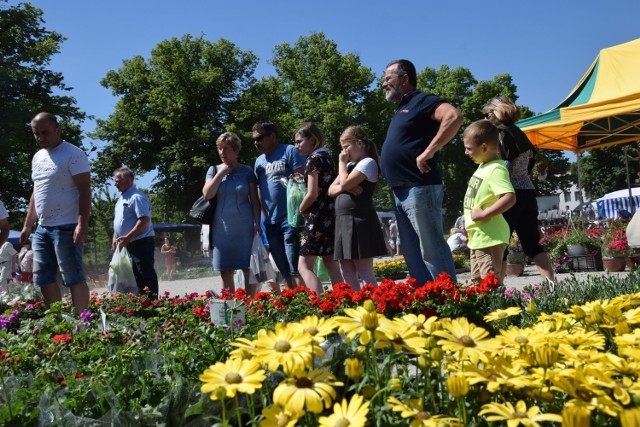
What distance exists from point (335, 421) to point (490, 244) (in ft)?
12.5

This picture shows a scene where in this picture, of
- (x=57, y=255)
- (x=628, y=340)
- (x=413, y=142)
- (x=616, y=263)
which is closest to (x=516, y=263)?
(x=616, y=263)

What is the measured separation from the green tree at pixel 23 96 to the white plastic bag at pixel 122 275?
1893cm

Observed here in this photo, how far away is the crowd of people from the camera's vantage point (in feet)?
15.9

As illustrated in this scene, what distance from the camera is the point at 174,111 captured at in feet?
115

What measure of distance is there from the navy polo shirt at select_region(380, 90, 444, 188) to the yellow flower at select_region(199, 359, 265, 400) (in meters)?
3.69

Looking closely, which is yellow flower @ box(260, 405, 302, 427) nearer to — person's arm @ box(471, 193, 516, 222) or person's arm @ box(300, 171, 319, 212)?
person's arm @ box(471, 193, 516, 222)

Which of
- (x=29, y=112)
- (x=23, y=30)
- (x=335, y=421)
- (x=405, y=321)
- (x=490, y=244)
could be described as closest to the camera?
(x=335, y=421)

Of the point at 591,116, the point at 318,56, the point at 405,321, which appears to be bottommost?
the point at 405,321

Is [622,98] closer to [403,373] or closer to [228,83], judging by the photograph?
[403,373]

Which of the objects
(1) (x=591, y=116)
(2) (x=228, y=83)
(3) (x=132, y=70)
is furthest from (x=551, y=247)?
(3) (x=132, y=70)

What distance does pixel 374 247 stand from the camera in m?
5.42

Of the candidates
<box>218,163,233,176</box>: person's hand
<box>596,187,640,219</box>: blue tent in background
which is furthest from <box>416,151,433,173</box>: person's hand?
<box>596,187,640,219</box>: blue tent in background

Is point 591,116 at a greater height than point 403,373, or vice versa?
point 591,116

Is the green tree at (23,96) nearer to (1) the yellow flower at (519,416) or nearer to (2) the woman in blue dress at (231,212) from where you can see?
(2) the woman in blue dress at (231,212)
